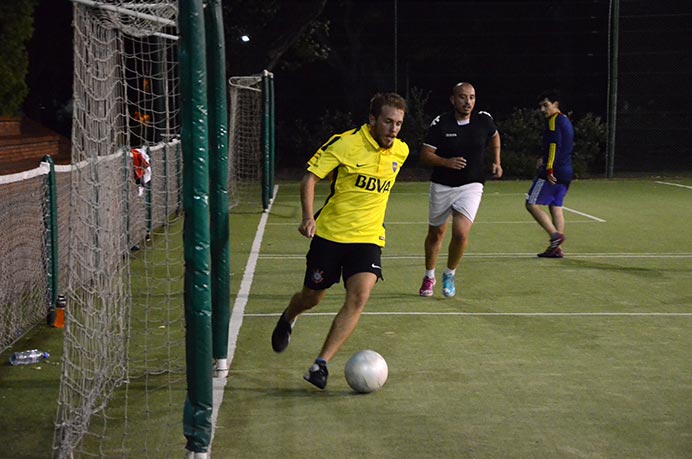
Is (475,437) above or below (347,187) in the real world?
below

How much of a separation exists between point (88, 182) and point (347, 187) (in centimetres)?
189

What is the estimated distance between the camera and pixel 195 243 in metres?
5.14

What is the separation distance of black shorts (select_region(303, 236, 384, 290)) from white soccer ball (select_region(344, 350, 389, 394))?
58 cm

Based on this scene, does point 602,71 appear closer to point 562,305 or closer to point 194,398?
point 562,305

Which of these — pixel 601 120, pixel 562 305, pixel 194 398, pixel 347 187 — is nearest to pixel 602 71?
pixel 601 120

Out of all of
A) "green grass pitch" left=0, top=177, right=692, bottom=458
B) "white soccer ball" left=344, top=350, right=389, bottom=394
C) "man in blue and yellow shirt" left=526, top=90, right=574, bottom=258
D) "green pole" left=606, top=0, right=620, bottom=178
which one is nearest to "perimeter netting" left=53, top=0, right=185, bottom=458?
"green grass pitch" left=0, top=177, right=692, bottom=458

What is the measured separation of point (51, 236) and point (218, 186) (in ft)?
8.74

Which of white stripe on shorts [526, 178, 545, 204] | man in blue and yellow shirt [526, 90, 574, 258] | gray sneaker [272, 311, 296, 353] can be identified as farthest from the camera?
white stripe on shorts [526, 178, 545, 204]

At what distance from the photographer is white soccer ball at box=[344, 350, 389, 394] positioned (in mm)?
6488

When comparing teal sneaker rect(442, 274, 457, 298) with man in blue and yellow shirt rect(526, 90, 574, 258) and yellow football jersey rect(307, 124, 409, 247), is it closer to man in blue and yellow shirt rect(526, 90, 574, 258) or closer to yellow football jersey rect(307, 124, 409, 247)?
man in blue and yellow shirt rect(526, 90, 574, 258)

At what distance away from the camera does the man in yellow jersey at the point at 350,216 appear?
667 cm

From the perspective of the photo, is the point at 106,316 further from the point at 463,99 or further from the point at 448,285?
the point at 463,99

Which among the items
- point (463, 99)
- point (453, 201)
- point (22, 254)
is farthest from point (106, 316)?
point (463, 99)

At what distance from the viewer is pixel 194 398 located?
5176 mm
